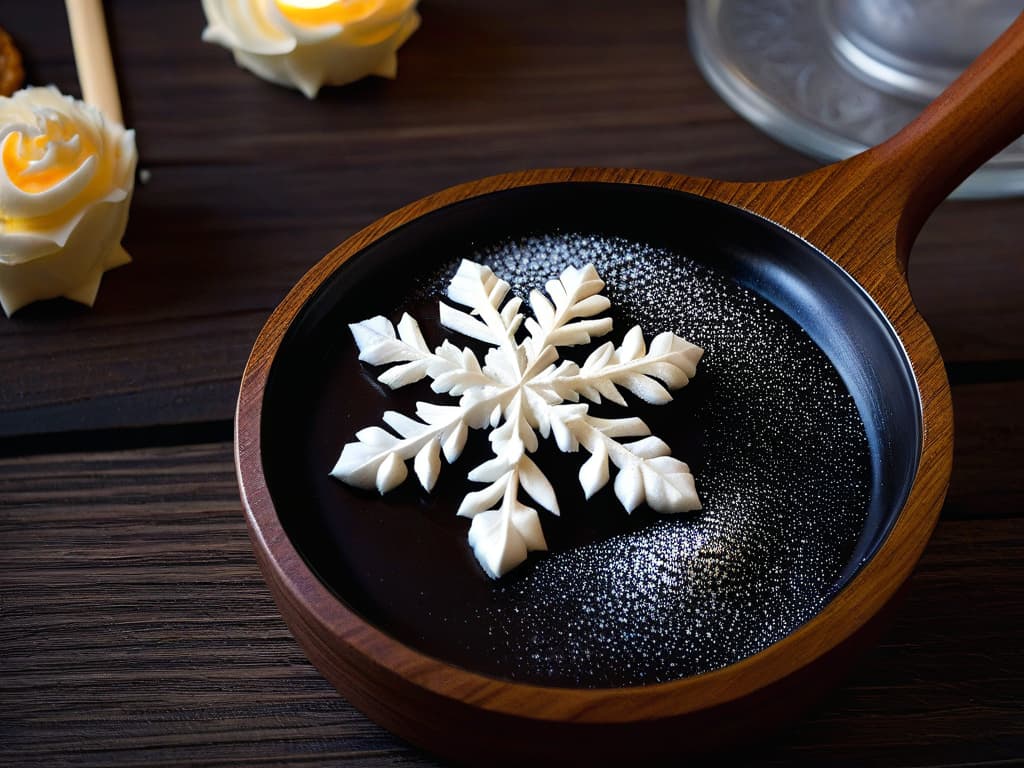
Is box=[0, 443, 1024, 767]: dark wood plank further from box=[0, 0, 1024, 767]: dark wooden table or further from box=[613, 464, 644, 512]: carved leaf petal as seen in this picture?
box=[613, 464, 644, 512]: carved leaf petal

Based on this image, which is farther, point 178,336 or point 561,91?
point 561,91

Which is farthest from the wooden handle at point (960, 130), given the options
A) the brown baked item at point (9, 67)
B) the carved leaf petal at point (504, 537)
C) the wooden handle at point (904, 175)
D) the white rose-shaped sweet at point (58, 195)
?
the brown baked item at point (9, 67)

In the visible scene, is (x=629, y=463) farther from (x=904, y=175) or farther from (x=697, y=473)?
(x=904, y=175)

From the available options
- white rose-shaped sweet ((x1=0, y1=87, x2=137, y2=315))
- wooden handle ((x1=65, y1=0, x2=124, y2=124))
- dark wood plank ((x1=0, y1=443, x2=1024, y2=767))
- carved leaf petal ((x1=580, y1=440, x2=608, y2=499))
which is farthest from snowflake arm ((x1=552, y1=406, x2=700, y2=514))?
wooden handle ((x1=65, y1=0, x2=124, y2=124))

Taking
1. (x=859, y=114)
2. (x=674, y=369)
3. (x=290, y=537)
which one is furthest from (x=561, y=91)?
(x=290, y=537)

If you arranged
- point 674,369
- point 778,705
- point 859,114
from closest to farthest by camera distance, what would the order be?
point 778,705 < point 674,369 < point 859,114

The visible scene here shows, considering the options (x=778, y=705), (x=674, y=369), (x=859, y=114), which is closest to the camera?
(x=778, y=705)

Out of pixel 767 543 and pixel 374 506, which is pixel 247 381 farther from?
pixel 767 543
